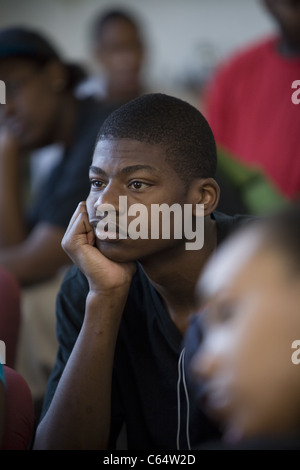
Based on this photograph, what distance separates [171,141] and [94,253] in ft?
0.58

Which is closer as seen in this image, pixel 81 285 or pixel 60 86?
pixel 81 285

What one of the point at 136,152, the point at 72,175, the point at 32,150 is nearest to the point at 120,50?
the point at 32,150

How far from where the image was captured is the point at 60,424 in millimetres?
805

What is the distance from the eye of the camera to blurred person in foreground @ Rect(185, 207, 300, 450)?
51cm

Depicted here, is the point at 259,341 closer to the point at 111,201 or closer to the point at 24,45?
the point at 111,201

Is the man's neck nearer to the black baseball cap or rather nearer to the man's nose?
the man's nose

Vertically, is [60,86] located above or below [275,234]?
above

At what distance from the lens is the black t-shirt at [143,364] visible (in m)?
0.88

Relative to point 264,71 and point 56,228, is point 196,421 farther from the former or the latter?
point 264,71

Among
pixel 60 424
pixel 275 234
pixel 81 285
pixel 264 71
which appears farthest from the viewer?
pixel 264 71

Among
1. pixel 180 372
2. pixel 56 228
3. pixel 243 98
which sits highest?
pixel 243 98

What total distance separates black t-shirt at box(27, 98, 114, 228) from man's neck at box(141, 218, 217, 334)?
60cm

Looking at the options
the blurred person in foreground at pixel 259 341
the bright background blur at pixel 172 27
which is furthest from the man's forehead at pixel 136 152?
the bright background blur at pixel 172 27
